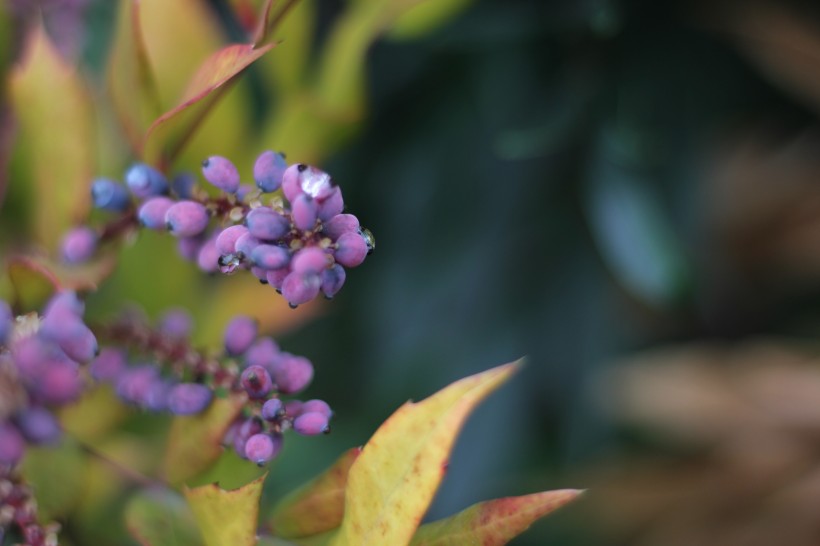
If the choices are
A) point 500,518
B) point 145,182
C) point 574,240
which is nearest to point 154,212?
point 145,182

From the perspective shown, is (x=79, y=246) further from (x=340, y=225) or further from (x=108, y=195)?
(x=340, y=225)

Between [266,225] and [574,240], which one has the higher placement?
A: [266,225]

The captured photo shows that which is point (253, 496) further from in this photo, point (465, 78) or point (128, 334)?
point (465, 78)

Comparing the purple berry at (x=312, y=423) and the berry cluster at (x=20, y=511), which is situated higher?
the purple berry at (x=312, y=423)

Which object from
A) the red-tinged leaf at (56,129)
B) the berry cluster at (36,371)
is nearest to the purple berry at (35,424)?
the berry cluster at (36,371)

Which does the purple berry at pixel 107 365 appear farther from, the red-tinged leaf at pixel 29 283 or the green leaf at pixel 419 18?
the green leaf at pixel 419 18

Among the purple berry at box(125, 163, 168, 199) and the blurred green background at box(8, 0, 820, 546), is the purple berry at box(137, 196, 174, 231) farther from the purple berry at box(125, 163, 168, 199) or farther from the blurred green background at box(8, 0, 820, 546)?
the blurred green background at box(8, 0, 820, 546)
